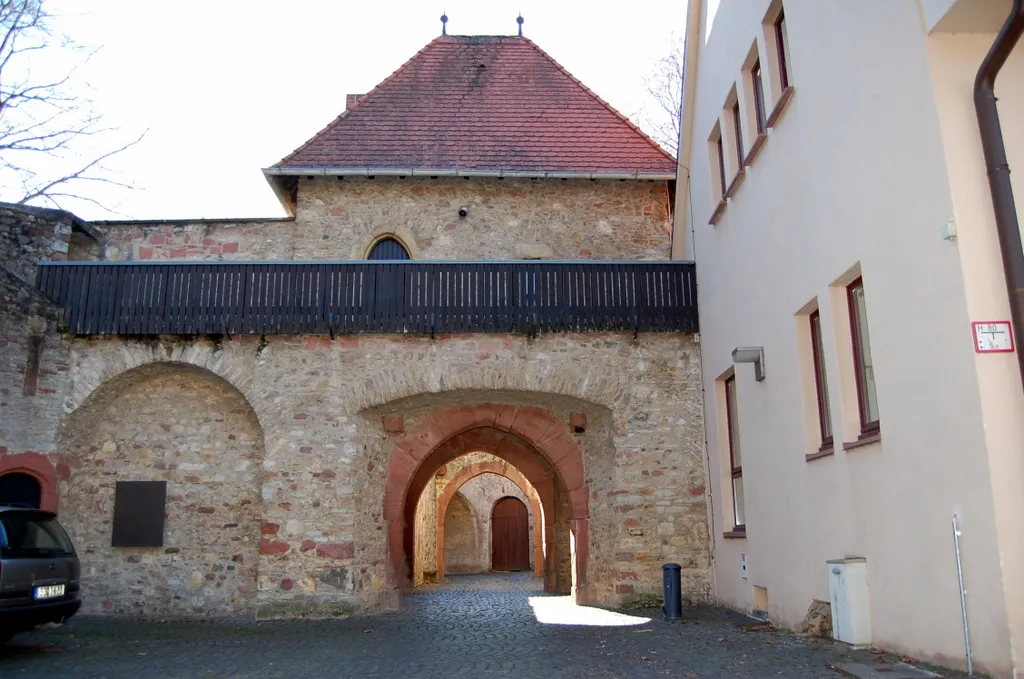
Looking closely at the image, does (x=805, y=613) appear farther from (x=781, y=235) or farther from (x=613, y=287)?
(x=613, y=287)

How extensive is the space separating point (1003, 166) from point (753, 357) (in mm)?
3964

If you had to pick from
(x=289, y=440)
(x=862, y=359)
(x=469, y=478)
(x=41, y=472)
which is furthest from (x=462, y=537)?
(x=862, y=359)

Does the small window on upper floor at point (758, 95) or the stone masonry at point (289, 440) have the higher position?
the small window on upper floor at point (758, 95)

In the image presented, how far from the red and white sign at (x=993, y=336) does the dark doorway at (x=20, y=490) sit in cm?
1057

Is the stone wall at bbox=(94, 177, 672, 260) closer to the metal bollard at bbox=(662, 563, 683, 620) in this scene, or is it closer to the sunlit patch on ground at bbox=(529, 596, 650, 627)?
the sunlit patch on ground at bbox=(529, 596, 650, 627)

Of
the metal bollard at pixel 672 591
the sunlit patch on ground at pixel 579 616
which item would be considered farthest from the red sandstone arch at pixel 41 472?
the metal bollard at pixel 672 591

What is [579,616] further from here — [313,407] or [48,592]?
[48,592]

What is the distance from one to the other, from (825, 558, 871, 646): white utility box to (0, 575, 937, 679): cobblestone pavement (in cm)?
19

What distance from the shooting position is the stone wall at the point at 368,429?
36.9ft

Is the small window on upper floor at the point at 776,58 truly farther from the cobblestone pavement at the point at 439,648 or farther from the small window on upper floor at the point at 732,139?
the cobblestone pavement at the point at 439,648

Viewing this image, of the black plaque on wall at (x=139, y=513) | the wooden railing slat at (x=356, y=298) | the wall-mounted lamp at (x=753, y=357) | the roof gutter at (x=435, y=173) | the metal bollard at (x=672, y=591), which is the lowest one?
the metal bollard at (x=672, y=591)

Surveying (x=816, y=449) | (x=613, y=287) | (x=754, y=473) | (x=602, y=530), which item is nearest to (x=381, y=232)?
(x=613, y=287)

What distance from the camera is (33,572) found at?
8.03 metres

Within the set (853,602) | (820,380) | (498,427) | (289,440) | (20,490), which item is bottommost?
(853,602)
